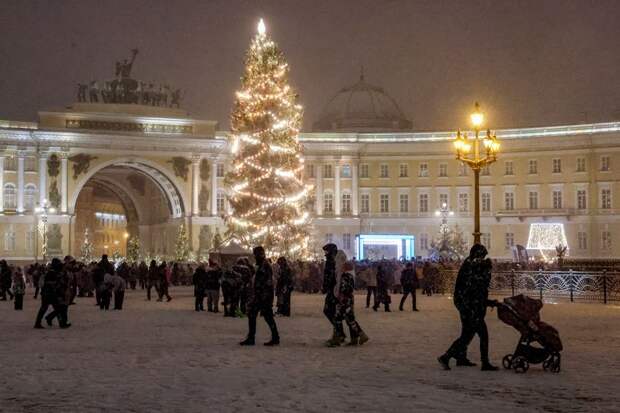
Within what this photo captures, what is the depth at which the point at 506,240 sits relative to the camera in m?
72.0

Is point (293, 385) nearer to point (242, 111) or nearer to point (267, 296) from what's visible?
point (267, 296)

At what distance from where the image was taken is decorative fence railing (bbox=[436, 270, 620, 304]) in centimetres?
2997

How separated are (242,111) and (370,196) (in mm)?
34008

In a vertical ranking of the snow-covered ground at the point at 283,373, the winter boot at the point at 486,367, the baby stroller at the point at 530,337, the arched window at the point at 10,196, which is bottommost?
the snow-covered ground at the point at 283,373

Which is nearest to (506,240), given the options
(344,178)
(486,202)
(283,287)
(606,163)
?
(486,202)

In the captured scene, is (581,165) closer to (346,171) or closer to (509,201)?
(509,201)

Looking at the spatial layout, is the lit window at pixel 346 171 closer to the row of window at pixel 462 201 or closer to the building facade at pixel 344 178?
the building facade at pixel 344 178

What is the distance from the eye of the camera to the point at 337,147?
74.3 meters

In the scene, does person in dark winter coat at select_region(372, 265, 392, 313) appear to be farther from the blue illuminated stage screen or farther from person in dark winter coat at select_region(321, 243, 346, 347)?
the blue illuminated stage screen

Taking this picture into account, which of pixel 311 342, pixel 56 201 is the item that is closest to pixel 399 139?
pixel 56 201

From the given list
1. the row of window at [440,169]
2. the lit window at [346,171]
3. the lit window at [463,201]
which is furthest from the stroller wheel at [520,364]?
the lit window at [346,171]

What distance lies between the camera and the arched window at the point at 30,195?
67.2 meters

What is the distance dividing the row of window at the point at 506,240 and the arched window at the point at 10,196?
22503 millimetres

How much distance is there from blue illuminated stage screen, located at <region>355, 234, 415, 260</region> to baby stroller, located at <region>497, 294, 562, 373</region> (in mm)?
44690
